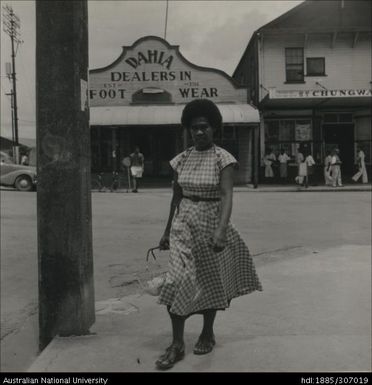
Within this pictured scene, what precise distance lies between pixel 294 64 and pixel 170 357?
24.6 m

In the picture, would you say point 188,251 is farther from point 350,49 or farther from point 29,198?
point 350,49

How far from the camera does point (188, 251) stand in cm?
373

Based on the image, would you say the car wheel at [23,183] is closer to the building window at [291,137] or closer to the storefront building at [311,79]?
the storefront building at [311,79]

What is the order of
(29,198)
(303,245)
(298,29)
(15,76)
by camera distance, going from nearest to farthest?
(303,245) → (29,198) → (298,29) → (15,76)

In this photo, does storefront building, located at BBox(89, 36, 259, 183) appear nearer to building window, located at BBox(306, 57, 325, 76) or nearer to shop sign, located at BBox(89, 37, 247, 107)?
shop sign, located at BBox(89, 37, 247, 107)

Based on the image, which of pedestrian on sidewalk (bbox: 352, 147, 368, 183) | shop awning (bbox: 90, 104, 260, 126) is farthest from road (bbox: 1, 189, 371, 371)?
shop awning (bbox: 90, 104, 260, 126)

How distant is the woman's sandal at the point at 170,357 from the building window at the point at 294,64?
24.2 m

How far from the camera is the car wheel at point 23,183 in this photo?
22719 millimetres

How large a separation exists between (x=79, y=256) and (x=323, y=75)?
2420 cm

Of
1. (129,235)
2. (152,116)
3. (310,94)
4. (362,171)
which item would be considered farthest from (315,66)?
(129,235)

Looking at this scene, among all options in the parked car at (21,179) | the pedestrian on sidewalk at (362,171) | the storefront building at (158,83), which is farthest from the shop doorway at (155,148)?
the pedestrian on sidewalk at (362,171)

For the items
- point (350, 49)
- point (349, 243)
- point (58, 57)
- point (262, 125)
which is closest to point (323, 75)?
point (350, 49)

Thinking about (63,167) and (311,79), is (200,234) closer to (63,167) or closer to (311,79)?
(63,167)

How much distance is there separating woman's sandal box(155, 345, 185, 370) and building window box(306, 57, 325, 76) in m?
24.5
